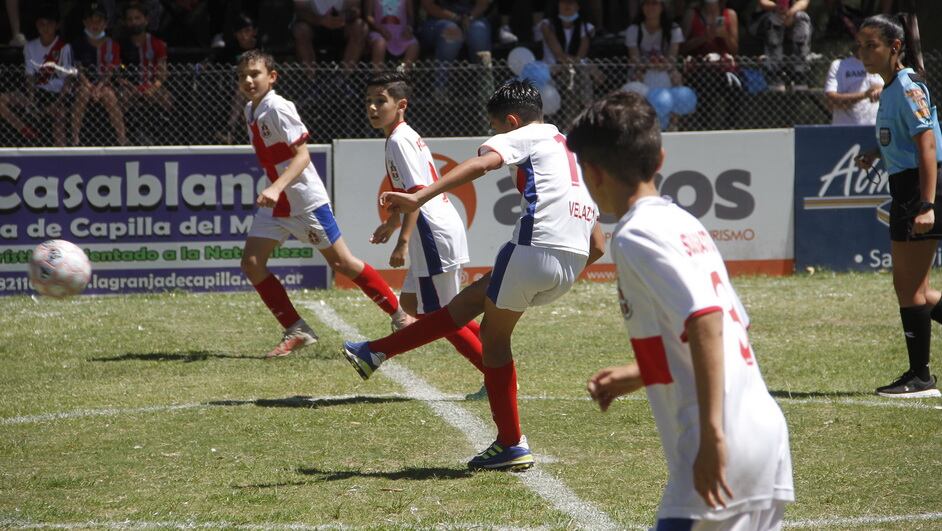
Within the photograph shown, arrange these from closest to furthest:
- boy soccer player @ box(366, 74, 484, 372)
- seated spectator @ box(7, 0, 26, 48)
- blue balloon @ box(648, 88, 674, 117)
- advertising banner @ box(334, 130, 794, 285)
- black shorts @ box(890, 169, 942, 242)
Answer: black shorts @ box(890, 169, 942, 242), boy soccer player @ box(366, 74, 484, 372), advertising banner @ box(334, 130, 794, 285), blue balloon @ box(648, 88, 674, 117), seated spectator @ box(7, 0, 26, 48)

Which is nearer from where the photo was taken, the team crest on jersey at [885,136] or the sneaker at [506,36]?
the team crest on jersey at [885,136]

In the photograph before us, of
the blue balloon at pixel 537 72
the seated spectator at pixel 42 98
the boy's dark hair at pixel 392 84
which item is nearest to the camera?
the boy's dark hair at pixel 392 84

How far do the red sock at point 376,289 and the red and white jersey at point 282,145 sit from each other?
25.0 inches

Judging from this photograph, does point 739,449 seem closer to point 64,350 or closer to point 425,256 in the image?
point 425,256

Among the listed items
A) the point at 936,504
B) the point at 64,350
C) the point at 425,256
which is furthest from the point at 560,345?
the point at 936,504

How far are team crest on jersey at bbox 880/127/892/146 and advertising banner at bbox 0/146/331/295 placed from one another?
251 inches

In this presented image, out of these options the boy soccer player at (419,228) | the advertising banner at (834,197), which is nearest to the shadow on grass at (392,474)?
the boy soccer player at (419,228)

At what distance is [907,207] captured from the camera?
7.04 meters

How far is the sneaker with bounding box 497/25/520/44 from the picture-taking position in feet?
50.8

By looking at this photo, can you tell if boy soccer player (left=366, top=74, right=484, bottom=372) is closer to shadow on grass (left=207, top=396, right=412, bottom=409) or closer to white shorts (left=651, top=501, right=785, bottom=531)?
shadow on grass (left=207, top=396, right=412, bottom=409)

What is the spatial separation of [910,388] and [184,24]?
10776mm

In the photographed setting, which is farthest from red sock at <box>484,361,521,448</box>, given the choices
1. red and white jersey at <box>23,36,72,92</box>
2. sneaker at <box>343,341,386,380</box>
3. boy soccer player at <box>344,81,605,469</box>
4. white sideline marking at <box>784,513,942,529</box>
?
red and white jersey at <box>23,36,72,92</box>

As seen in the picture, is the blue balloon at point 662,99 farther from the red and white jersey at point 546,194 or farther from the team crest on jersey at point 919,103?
the red and white jersey at point 546,194

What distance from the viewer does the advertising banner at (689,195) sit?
12219 millimetres
